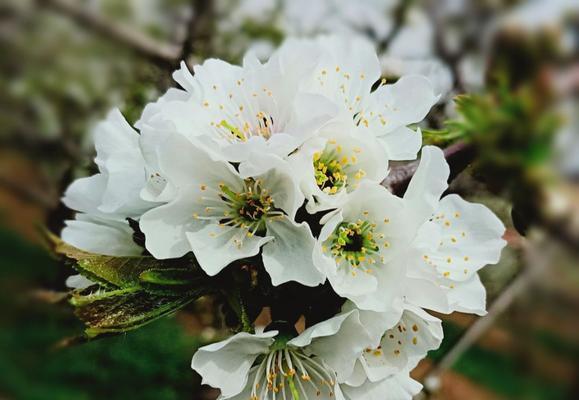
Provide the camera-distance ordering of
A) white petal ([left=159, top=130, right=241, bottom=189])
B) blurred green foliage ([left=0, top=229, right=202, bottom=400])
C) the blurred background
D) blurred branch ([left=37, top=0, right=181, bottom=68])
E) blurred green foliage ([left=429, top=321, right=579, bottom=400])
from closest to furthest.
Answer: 1. white petal ([left=159, top=130, right=241, bottom=189])
2. the blurred background
3. blurred branch ([left=37, top=0, right=181, bottom=68])
4. blurred green foliage ([left=0, top=229, right=202, bottom=400])
5. blurred green foliage ([left=429, top=321, right=579, bottom=400])

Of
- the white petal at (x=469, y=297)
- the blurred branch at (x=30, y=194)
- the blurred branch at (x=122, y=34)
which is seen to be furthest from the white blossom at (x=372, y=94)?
the blurred branch at (x=30, y=194)

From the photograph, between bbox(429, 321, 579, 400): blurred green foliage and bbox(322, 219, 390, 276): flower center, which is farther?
bbox(429, 321, 579, 400): blurred green foliage

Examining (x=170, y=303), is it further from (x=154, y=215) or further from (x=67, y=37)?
(x=67, y=37)

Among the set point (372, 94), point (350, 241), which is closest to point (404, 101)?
point (372, 94)

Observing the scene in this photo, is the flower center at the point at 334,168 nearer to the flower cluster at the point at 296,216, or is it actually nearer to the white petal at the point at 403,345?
the flower cluster at the point at 296,216

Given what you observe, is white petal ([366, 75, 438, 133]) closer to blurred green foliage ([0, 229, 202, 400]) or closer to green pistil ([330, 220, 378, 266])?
green pistil ([330, 220, 378, 266])

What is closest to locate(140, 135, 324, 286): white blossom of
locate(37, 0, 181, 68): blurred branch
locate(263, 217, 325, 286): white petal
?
locate(263, 217, 325, 286): white petal

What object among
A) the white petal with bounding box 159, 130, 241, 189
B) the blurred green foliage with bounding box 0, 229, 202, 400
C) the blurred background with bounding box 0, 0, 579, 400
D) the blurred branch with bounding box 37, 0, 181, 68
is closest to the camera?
the white petal with bounding box 159, 130, 241, 189

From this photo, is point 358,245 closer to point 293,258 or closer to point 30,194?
point 293,258
